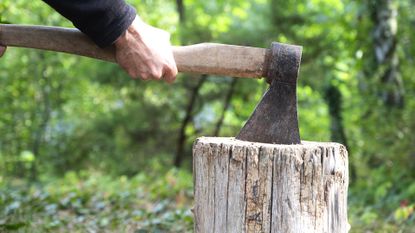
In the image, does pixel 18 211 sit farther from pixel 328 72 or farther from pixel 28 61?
pixel 28 61

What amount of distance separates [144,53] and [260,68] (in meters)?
0.62

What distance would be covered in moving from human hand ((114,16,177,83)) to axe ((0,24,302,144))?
→ 92mm

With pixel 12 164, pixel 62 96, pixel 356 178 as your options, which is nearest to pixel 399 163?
pixel 356 178

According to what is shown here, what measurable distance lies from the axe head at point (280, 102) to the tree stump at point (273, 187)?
0.45 feet

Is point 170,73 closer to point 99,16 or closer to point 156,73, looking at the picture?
point 156,73

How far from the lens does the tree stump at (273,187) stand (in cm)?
271

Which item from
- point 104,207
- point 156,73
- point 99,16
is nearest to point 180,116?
point 104,207

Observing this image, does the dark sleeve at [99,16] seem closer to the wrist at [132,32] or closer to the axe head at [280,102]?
the wrist at [132,32]

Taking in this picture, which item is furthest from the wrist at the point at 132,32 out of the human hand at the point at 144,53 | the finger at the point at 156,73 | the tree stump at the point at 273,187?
the tree stump at the point at 273,187

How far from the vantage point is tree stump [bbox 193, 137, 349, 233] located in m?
2.71

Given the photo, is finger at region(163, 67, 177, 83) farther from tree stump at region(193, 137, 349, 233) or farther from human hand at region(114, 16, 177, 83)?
tree stump at region(193, 137, 349, 233)

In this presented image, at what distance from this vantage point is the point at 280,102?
9.56 feet

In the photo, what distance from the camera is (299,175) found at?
271 cm

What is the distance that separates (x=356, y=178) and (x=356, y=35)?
218 cm
